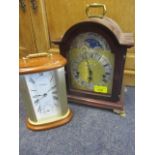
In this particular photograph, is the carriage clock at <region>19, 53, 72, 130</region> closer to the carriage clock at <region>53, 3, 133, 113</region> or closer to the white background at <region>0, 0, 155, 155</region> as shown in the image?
the carriage clock at <region>53, 3, 133, 113</region>

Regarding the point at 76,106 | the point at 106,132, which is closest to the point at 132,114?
the point at 106,132

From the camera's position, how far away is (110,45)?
76cm

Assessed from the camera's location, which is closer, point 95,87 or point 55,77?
point 55,77

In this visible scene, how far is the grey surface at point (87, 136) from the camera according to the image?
28.3 inches

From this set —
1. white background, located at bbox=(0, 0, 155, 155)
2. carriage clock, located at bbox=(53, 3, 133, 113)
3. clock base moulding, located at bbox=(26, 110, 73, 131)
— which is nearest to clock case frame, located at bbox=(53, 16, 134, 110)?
carriage clock, located at bbox=(53, 3, 133, 113)

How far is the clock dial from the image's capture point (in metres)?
0.79

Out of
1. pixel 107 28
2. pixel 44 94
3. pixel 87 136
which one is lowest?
pixel 87 136

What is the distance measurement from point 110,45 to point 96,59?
0.30 feet
